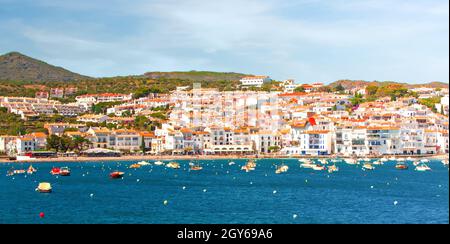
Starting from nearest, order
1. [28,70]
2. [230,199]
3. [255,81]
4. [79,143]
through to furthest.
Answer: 1. [230,199]
2. [79,143]
3. [255,81]
4. [28,70]

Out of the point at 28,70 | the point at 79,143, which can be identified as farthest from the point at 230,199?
the point at 28,70

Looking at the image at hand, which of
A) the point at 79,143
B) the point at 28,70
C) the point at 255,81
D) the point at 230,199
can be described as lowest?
the point at 230,199

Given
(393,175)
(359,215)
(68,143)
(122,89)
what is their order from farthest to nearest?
(122,89) < (68,143) < (393,175) < (359,215)

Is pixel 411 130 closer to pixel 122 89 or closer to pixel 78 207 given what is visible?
pixel 78 207

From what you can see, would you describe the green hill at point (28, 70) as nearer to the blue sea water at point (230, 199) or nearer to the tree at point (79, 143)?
the tree at point (79, 143)

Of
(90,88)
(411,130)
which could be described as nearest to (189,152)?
(411,130)

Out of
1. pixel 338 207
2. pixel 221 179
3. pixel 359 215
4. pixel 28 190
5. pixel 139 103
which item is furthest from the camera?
pixel 139 103

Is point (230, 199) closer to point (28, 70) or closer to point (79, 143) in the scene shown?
point (79, 143)

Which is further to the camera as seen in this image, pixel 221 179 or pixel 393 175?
pixel 393 175

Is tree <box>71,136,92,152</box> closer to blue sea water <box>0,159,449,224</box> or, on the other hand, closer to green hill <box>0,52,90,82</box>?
blue sea water <box>0,159,449,224</box>
